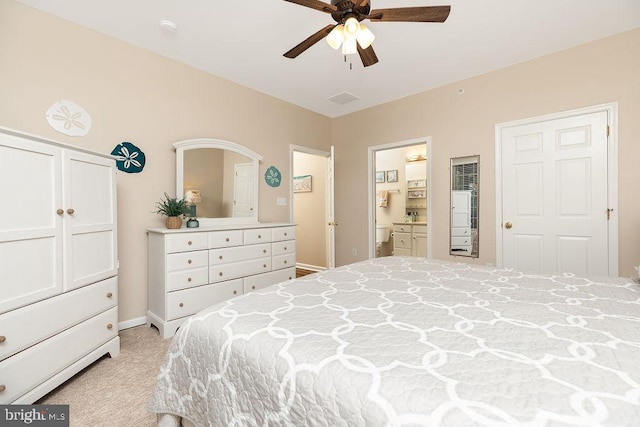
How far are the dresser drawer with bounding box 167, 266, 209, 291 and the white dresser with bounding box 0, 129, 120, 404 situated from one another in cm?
45

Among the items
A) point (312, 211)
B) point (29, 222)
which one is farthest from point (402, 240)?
point (29, 222)

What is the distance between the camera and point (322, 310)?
1.18 m

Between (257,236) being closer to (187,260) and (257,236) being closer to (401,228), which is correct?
(187,260)

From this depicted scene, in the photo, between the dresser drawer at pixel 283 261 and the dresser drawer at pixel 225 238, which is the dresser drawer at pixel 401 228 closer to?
Answer: the dresser drawer at pixel 283 261

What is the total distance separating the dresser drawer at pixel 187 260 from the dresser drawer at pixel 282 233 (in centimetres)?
87

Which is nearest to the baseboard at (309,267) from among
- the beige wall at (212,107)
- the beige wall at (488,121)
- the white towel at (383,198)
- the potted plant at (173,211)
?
the beige wall at (488,121)

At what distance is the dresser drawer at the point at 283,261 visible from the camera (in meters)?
3.42

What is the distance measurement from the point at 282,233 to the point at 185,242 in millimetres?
1183

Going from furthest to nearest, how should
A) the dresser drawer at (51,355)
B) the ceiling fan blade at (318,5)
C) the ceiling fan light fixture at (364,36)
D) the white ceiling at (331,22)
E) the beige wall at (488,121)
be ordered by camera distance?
the beige wall at (488,121)
the white ceiling at (331,22)
the ceiling fan light fixture at (364,36)
the ceiling fan blade at (318,5)
the dresser drawer at (51,355)

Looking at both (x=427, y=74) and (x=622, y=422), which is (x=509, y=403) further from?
(x=427, y=74)

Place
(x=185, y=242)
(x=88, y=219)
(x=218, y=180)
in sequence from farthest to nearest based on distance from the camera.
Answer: (x=218, y=180) < (x=185, y=242) < (x=88, y=219)

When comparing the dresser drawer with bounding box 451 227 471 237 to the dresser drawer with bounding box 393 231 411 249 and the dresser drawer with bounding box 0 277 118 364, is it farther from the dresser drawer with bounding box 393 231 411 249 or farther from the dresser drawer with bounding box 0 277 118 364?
the dresser drawer with bounding box 0 277 118 364

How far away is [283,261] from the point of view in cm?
353

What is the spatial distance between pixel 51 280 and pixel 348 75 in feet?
10.7
